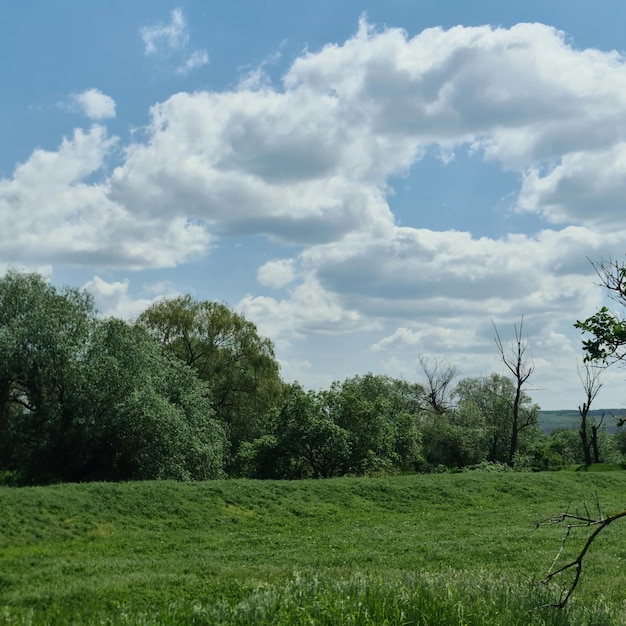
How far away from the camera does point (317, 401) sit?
128 ft

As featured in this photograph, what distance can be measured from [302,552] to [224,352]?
118ft

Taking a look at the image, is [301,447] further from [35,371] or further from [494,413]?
[494,413]

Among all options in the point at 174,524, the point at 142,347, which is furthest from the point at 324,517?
the point at 142,347

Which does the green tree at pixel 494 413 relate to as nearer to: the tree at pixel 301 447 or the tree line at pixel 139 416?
the tree line at pixel 139 416

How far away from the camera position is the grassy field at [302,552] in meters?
8.91

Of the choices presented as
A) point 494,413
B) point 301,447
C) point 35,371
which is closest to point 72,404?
point 35,371

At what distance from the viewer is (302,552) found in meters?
17.7

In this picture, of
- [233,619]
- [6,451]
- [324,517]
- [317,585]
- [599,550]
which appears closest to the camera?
[233,619]

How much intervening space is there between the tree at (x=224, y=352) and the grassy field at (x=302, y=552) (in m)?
19.8

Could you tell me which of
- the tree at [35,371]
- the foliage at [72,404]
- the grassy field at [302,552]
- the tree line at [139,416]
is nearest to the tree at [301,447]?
the tree line at [139,416]

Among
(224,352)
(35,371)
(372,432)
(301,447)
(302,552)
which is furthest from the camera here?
(224,352)

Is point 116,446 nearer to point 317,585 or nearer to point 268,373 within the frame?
point 268,373

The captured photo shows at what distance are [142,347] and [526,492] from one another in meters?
21.3

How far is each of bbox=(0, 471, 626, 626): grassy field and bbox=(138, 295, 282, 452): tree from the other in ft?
64.8
